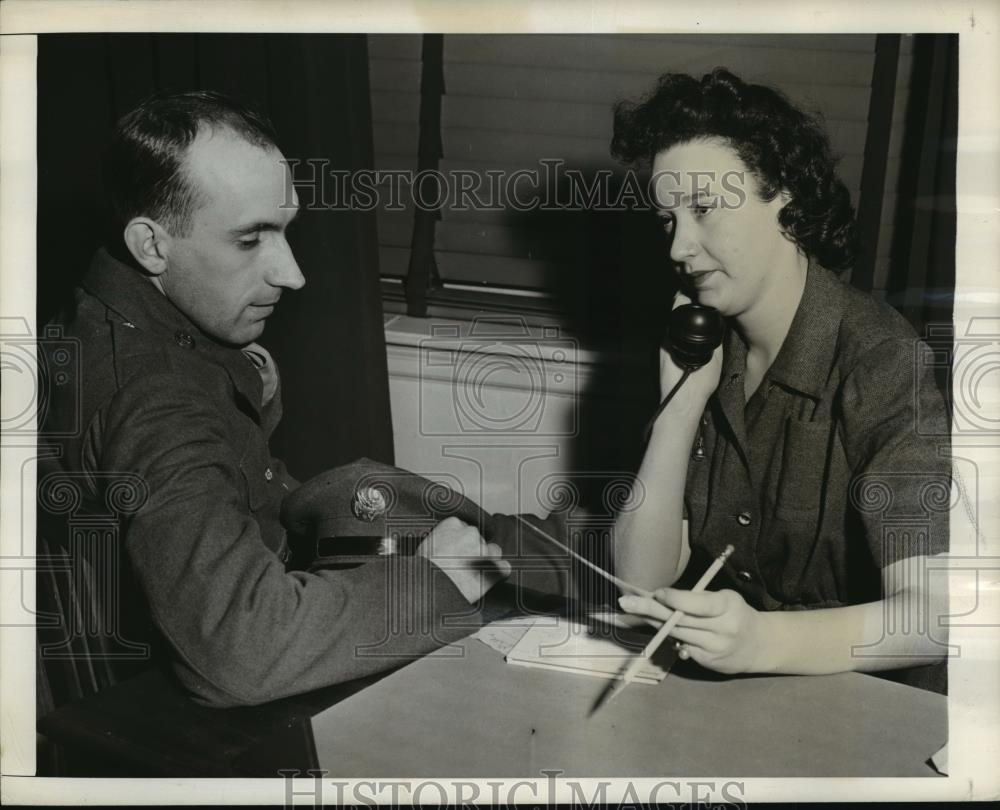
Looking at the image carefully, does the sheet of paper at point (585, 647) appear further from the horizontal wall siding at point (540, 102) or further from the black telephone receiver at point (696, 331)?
the horizontal wall siding at point (540, 102)

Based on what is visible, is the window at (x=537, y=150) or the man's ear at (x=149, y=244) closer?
the man's ear at (x=149, y=244)

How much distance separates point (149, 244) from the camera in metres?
1.43

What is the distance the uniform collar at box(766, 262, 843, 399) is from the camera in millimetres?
1496

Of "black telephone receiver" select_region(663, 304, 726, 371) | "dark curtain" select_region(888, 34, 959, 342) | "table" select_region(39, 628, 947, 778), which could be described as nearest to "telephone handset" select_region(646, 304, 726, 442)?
"black telephone receiver" select_region(663, 304, 726, 371)

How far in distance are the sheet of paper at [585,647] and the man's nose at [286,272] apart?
2.27ft

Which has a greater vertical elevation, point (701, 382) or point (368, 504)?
point (701, 382)

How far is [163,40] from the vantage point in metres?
1.50

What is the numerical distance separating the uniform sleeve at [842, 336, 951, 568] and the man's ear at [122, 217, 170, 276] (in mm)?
1091

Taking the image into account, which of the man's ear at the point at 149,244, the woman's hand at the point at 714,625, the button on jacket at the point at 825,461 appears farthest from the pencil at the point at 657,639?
the man's ear at the point at 149,244

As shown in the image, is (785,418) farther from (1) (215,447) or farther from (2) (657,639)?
(1) (215,447)

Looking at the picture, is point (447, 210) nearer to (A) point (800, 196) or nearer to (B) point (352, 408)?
(B) point (352, 408)

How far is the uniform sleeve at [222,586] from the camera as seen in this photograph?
1303 millimetres

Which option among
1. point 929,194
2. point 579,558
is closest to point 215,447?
point 579,558

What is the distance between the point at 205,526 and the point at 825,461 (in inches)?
37.8
